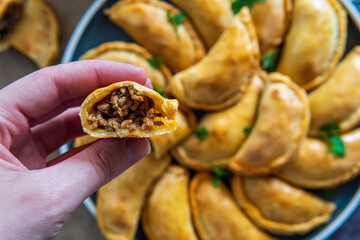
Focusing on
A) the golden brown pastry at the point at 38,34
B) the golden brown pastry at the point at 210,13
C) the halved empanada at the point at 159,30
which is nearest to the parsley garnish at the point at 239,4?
the golden brown pastry at the point at 210,13

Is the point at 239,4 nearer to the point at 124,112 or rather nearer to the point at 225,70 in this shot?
the point at 225,70

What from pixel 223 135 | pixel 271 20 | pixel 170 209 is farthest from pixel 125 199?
pixel 271 20

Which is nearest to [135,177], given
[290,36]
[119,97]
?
[119,97]

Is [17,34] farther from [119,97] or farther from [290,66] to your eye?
[290,66]

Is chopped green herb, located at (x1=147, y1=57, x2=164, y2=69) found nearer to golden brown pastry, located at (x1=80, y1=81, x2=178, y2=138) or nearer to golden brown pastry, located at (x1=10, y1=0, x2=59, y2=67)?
golden brown pastry, located at (x1=10, y1=0, x2=59, y2=67)

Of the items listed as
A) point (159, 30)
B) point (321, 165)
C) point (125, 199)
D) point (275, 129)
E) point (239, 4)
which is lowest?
point (125, 199)

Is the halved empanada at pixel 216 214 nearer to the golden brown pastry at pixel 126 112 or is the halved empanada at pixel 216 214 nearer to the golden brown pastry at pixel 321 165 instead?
the golden brown pastry at pixel 321 165
